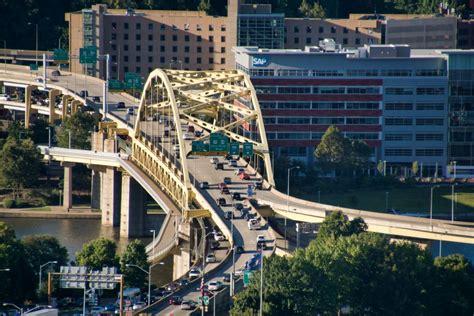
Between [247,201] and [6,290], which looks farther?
[247,201]

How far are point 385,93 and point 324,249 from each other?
53212mm

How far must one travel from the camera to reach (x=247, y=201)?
15562 centimetres

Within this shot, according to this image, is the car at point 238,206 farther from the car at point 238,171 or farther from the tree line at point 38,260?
the tree line at point 38,260

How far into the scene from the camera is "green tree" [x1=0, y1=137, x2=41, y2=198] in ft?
590

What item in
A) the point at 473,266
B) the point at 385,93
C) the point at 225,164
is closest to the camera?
the point at 473,266

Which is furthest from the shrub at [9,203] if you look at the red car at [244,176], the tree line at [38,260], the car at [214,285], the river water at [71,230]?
the car at [214,285]

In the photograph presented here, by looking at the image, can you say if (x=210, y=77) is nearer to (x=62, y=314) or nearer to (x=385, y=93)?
(x=385, y=93)

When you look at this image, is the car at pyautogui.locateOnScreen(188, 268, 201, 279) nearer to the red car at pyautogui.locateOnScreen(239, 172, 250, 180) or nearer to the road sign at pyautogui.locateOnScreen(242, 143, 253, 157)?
the road sign at pyautogui.locateOnScreen(242, 143, 253, 157)

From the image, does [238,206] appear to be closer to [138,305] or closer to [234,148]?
[234,148]

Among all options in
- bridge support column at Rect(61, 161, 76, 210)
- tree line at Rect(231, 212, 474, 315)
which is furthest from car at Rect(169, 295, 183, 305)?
bridge support column at Rect(61, 161, 76, 210)

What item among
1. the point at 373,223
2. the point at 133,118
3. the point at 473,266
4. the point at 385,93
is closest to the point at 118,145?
the point at 133,118

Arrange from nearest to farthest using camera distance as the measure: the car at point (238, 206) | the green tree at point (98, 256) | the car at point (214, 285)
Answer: the car at point (214, 285), the green tree at point (98, 256), the car at point (238, 206)

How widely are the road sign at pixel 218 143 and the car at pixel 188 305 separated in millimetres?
36236

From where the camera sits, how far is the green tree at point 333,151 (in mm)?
180750
